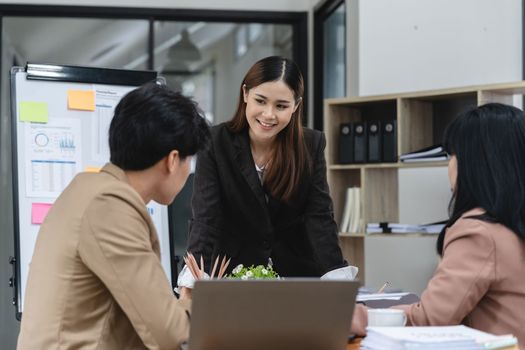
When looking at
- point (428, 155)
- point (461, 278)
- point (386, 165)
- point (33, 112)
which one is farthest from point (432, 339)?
point (386, 165)

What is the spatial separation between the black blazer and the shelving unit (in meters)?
1.52

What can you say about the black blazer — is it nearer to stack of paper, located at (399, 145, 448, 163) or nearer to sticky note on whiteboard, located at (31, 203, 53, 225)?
sticky note on whiteboard, located at (31, 203, 53, 225)

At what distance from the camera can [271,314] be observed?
1373 millimetres

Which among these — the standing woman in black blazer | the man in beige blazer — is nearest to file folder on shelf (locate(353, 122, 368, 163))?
the standing woman in black blazer

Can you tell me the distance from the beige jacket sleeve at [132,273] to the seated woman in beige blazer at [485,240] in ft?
1.38

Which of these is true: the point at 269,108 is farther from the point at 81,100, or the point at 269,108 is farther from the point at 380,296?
the point at 81,100

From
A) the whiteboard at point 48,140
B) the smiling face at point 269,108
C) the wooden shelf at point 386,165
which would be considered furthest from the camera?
the wooden shelf at point 386,165

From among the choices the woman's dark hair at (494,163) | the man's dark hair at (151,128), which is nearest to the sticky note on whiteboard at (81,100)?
the man's dark hair at (151,128)

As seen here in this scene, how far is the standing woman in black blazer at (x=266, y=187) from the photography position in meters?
2.35

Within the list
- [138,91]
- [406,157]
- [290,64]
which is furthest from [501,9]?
[138,91]

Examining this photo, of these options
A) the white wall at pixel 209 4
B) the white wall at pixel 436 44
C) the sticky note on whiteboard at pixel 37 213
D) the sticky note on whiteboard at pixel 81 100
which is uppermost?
the white wall at pixel 209 4

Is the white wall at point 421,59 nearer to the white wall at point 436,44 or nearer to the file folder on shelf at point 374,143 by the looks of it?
the white wall at point 436,44

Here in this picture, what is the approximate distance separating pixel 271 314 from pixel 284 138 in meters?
1.12

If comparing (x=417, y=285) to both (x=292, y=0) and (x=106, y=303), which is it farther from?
(x=106, y=303)
